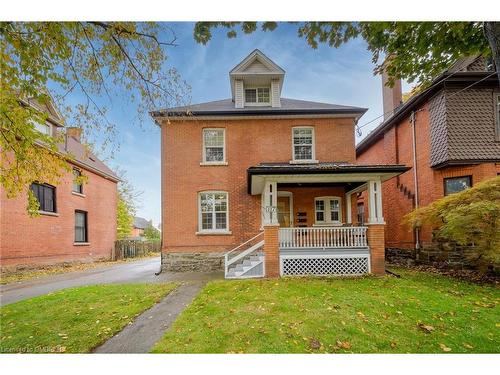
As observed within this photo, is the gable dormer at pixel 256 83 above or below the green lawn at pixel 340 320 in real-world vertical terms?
above

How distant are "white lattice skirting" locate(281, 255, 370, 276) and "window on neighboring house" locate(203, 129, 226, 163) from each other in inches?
178

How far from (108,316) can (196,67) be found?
176 inches

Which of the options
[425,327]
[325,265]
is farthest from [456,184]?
[425,327]

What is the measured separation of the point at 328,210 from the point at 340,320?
19.9ft

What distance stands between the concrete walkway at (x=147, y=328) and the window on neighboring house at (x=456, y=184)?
28.9 ft

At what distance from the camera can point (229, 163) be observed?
31.1ft

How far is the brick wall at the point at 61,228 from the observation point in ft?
28.1

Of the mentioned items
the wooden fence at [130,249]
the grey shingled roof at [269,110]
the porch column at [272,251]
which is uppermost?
the grey shingled roof at [269,110]

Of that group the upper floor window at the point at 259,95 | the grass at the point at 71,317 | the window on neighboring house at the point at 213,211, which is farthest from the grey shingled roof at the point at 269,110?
the grass at the point at 71,317

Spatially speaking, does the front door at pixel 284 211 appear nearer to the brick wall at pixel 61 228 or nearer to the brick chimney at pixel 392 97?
the brick chimney at pixel 392 97

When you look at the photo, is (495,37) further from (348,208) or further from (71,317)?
(71,317)

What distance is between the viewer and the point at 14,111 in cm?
365

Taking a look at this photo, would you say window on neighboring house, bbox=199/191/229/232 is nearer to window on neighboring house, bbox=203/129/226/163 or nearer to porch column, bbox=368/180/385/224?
window on neighboring house, bbox=203/129/226/163

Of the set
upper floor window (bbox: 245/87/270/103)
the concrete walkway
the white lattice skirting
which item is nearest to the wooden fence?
upper floor window (bbox: 245/87/270/103)
